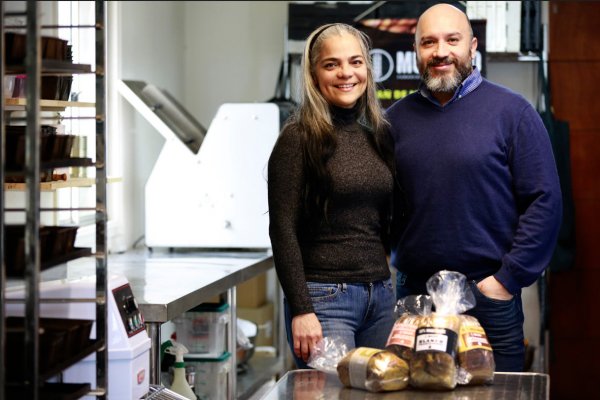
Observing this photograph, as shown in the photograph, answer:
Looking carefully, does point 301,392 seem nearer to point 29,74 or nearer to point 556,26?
point 29,74

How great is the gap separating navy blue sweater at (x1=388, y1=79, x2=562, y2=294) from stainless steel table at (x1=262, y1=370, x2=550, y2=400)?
37 cm

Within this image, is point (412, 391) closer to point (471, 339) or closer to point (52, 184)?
point (471, 339)

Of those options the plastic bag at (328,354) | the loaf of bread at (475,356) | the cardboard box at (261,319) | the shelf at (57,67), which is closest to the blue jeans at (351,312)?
the plastic bag at (328,354)

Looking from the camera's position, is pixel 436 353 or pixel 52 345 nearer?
pixel 52 345

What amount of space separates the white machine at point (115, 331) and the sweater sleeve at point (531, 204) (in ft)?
2.88

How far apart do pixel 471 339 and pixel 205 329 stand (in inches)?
74.0

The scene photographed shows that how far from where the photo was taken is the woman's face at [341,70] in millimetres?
2406

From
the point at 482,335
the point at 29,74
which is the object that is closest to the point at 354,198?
the point at 482,335

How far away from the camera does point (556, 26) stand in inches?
191

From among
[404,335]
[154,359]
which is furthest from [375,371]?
[154,359]

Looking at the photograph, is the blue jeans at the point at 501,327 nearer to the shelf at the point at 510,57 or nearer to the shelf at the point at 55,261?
the shelf at the point at 55,261

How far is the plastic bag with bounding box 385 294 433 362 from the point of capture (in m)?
2.03

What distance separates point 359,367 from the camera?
2.01m

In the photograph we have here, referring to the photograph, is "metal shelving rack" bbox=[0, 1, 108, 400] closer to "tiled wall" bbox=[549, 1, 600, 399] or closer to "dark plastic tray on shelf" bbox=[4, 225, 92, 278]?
"dark plastic tray on shelf" bbox=[4, 225, 92, 278]
